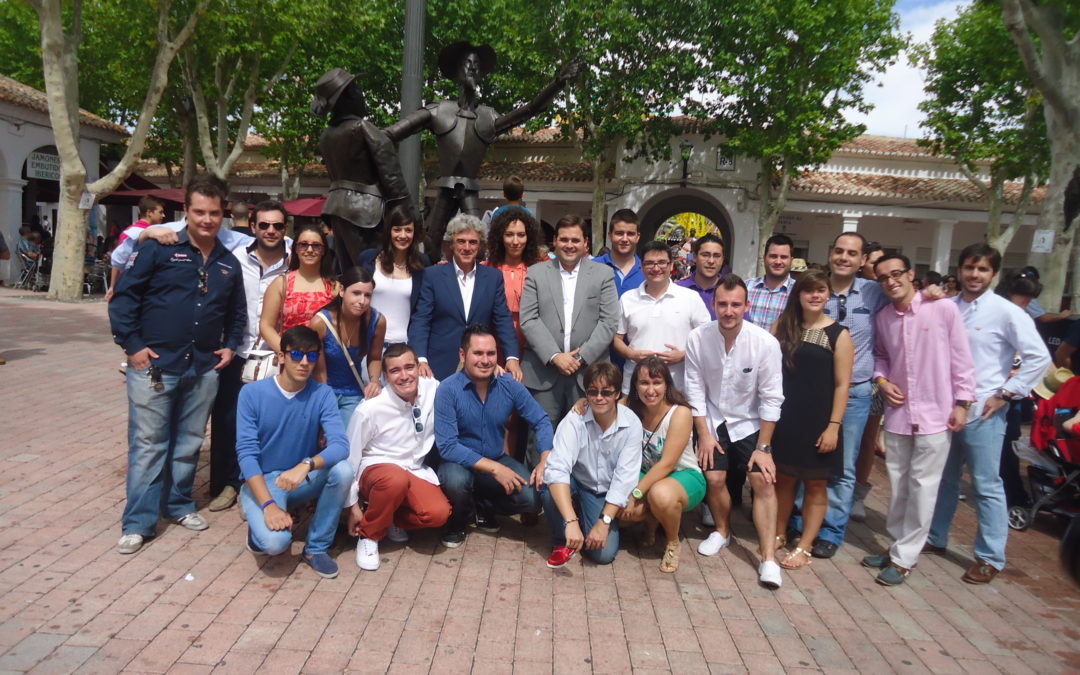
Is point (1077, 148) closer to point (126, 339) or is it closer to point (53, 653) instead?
point (126, 339)

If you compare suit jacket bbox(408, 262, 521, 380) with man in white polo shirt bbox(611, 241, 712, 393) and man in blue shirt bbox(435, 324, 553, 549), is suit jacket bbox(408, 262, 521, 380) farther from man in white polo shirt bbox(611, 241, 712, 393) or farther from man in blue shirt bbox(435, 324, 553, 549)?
man in white polo shirt bbox(611, 241, 712, 393)

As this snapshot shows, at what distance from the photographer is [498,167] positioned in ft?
83.7

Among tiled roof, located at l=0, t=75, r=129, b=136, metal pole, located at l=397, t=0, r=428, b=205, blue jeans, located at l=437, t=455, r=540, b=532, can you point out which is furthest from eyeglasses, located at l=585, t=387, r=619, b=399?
tiled roof, located at l=0, t=75, r=129, b=136

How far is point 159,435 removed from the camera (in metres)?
3.90

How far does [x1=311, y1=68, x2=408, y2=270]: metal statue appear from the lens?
5.44 metres

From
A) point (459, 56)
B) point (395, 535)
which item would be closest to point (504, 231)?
point (395, 535)

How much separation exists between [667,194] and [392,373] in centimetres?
2239

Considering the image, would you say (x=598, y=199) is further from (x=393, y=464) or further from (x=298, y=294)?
(x=393, y=464)

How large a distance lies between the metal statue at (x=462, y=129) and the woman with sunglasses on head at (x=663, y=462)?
2.70 m

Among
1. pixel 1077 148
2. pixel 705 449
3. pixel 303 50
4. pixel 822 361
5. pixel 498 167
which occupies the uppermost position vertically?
pixel 303 50

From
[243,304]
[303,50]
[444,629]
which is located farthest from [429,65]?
[444,629]

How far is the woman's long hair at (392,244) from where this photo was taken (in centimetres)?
445

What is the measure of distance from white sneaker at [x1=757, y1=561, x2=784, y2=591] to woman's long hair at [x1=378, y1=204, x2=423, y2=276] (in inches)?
102

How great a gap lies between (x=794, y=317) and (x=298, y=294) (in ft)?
9.14
